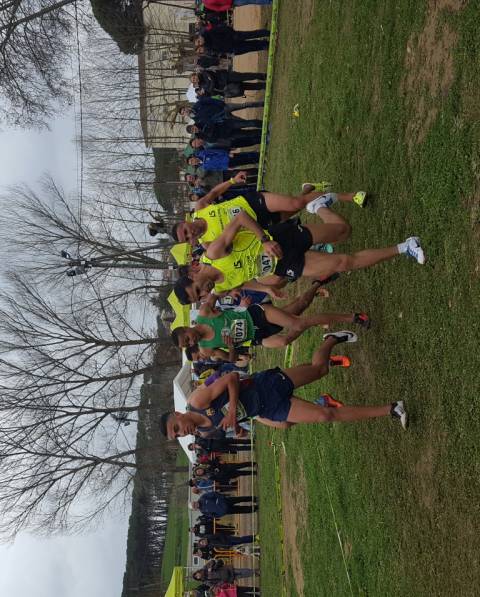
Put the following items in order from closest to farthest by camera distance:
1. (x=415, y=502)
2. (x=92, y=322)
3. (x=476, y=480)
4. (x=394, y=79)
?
(x=476, y=480) → (x=415, y=502) → (x=394, y=79) → (x=92, y=322)

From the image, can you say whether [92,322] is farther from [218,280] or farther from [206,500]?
[218,280]

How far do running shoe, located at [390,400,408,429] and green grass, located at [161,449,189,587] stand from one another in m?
32.2

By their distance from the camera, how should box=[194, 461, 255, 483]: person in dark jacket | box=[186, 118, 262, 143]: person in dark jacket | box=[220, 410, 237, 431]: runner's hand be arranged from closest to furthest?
box=[220, 410, 237, 431]: runner's hand, box=[186, 118, 262, 143]: person in dark jacket, box=[194, 461, 255, 483]: person in dark jacket

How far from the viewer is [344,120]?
23.3ft

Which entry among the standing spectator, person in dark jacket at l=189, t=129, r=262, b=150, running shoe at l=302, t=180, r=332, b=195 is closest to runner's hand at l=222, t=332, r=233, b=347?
running shoe at l=302, t=180, r=332, b=195

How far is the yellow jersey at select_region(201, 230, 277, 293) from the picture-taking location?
5.92 meters

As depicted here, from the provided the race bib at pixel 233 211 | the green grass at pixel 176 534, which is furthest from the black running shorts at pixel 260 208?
the green grass at pixel 176 534

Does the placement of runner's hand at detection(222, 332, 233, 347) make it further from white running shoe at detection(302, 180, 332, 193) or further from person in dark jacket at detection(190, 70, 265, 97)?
person in dark jacket at detection(190, 70, 265, 97)

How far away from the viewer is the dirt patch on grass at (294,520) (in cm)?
930

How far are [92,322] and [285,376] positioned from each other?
15023mm

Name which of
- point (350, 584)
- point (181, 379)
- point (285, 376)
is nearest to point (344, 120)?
point (285, 376)

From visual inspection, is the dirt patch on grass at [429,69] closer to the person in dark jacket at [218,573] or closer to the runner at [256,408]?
the runner at [256,408]

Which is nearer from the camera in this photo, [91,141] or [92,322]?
[92,322]

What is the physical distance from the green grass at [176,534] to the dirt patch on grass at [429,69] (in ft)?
109
